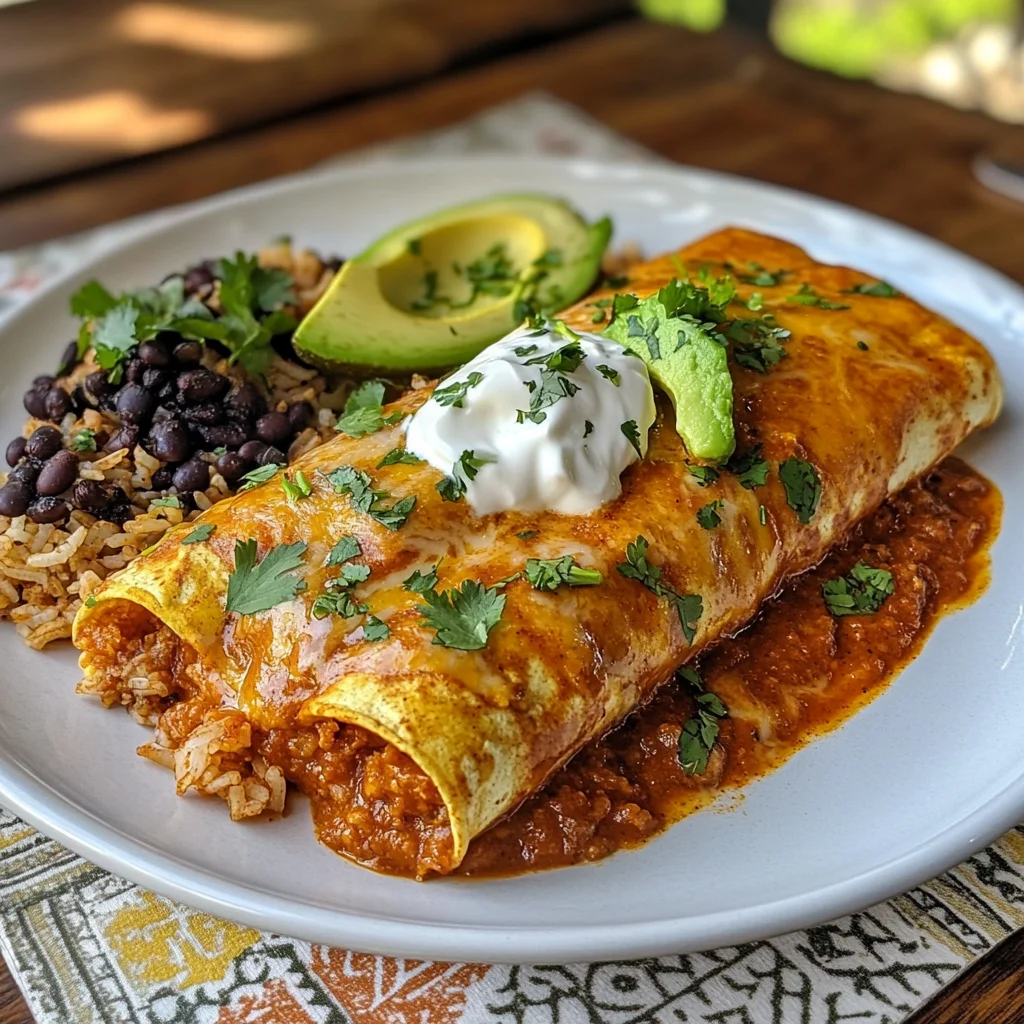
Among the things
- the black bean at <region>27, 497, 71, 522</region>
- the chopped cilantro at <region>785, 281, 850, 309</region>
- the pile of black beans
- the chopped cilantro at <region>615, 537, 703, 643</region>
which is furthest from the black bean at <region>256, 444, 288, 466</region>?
the chopped cilantro at <region>785, 281, 850, 309</region>

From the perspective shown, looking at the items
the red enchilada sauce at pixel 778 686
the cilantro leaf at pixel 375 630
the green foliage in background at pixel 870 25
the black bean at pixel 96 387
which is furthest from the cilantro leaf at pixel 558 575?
the green foliage in background at pixel 870 25

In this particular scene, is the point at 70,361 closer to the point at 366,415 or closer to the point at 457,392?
the point at 366,415

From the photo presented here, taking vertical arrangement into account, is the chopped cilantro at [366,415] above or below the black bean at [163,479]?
above

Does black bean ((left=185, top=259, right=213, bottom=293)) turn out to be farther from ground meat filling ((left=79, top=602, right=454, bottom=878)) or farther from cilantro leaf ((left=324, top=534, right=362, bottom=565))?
cilantro leaf ((left=324, top=534, right=362, bottom=565))

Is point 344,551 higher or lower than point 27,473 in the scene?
higher

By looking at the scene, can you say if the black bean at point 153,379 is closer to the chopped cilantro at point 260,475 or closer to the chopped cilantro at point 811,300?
the chopped cilantro at point 260,475

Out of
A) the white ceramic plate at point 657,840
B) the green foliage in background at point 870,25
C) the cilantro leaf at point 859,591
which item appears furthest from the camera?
the green foliage in background at point 870,25

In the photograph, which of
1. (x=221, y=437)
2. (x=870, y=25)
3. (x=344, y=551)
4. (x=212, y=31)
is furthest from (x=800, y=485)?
(x=870, y=25)
